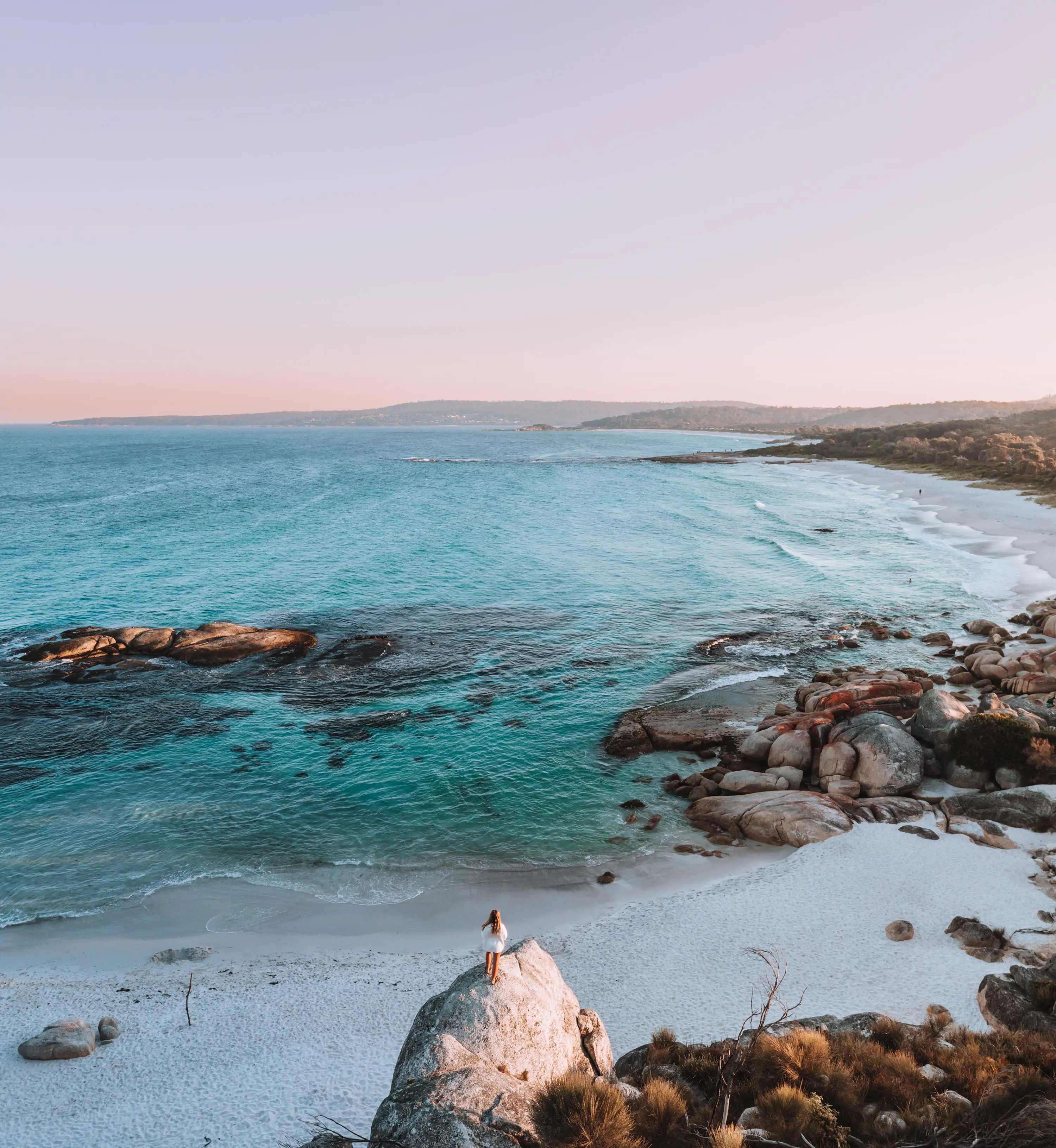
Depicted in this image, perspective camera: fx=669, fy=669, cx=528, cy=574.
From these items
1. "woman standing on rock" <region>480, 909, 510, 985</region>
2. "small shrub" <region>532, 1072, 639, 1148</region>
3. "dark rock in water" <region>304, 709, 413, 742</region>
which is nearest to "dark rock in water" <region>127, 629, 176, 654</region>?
"dark rock in water" <region>304, 709, 413, 742</region>

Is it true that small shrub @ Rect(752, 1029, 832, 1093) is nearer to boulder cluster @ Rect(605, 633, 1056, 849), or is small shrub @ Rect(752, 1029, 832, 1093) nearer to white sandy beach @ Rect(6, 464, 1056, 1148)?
white sandy beach @ Rect(6, 464, 1056, 1148)

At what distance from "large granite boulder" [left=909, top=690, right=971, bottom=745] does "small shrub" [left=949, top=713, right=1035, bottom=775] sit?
90 cm

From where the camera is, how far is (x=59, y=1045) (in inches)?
488

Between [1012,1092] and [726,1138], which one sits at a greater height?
[726,1138]

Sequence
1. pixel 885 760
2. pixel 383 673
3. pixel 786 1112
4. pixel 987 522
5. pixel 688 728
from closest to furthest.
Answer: pixel 786 1112 → pixel 885 760 → pixel 688 728 → pixel 383 673 → pixel 987 522

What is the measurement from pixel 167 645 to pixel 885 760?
109ft

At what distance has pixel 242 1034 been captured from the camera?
12.9 meters

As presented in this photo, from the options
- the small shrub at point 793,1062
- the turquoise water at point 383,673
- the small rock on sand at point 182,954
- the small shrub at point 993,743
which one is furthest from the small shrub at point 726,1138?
→ the small shrub at point 993,743

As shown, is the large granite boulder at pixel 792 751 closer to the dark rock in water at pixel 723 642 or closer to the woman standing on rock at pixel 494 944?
the dark rock in water at pixel 723 642

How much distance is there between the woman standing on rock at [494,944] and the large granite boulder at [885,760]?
1601 cm

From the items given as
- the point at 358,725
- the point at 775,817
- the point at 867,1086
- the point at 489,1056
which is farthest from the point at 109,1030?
the point at 775,817

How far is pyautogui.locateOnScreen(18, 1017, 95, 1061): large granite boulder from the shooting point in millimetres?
12312

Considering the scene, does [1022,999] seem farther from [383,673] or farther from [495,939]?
[383,673]

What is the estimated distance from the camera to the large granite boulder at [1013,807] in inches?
722
